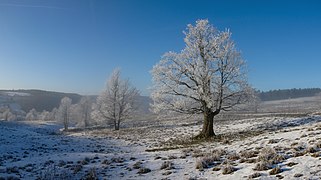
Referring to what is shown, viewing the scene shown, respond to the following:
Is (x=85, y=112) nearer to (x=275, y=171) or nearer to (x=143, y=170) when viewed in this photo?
(x=143, y=170)

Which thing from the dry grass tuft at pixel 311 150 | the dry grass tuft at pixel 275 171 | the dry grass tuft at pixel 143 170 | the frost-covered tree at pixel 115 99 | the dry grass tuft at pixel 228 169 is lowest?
the dry grass tuft at pixel 143 170

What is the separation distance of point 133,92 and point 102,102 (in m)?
5.88

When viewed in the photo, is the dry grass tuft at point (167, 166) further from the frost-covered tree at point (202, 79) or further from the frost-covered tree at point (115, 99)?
the frost-covered tree at point (115, 99)

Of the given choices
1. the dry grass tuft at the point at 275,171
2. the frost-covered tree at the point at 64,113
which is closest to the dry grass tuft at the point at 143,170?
the dry grass tuft at the point at 275,171

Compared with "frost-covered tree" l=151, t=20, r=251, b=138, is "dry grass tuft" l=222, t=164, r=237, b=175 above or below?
below

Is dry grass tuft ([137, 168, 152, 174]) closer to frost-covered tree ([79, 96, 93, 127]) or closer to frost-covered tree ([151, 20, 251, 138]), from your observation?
frost-covered tree ([151, 20, 251, 138])

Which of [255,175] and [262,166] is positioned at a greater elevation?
[262,166]

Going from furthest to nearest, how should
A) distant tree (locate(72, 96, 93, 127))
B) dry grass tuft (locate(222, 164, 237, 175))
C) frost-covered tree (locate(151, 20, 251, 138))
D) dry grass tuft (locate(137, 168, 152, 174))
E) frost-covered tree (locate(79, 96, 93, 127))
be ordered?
frost-covered tree (locate(79, 96, 93, 127))
distant tree (locate(72, 96, 93, 127))
frost-covered tree (locate(151, 20, 251, 138))
dry grass tuft (locate(137, 168, 152, 174))
dry grass tuft (locate(222, 164, 237, 175))

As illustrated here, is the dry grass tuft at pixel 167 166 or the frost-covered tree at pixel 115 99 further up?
the frost-covered tree at pixel 115 99

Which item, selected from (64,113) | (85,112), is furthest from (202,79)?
(85,112)

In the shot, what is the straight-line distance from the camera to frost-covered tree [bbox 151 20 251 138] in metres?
25.5

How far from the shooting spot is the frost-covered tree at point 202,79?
83.7 feet

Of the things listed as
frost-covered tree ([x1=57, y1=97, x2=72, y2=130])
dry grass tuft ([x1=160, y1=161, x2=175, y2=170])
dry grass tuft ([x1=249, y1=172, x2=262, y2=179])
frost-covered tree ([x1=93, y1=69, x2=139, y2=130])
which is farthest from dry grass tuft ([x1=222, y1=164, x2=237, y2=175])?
frost-covered tree ([x1=57, y1=97, x2=72, y2=130])

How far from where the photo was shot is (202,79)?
25438 mm
